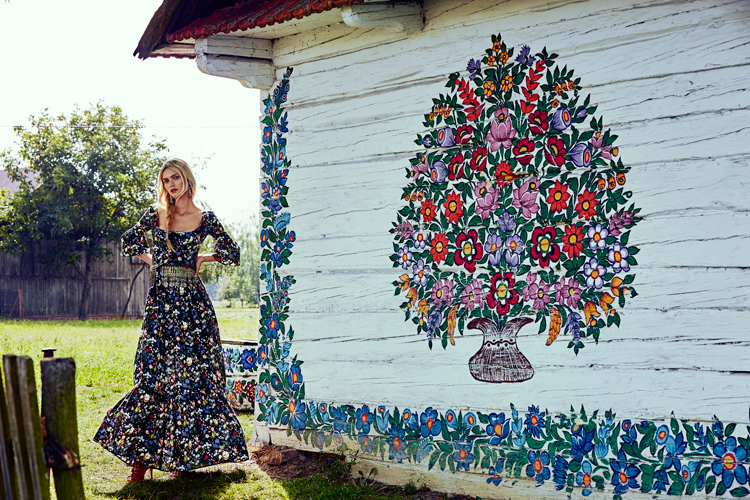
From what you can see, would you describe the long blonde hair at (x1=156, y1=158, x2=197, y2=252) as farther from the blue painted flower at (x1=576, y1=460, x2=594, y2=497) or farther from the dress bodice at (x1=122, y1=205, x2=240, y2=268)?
the blue painted flower at (x1=576, y1=460, x2=594, y2=497)

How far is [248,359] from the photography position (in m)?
7.25

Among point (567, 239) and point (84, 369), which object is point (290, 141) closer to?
point (567, 239)

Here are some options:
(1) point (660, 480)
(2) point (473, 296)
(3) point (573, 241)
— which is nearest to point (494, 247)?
(2) point (473, 296)

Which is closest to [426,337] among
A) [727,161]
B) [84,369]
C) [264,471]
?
[264,471]

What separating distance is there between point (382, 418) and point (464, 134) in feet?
6.60

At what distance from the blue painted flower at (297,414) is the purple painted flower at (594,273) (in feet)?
7.65

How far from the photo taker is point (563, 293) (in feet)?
13.9

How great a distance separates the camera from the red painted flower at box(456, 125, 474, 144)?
459 cm

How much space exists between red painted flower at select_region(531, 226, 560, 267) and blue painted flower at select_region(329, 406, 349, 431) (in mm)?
1805

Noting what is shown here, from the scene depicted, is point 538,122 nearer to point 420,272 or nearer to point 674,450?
point 420,272

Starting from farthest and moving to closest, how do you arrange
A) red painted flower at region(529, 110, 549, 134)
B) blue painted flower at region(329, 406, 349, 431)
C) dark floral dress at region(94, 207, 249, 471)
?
blue painted flower at region(329, 406, 349, 431) → dark floral dress at region(94, 207, 249, 471) → red painted flower at region(529, 110, 549, 134)

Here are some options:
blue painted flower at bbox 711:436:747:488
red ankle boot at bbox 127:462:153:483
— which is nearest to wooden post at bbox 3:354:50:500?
red ankle boot at bbox 127:462:153:483

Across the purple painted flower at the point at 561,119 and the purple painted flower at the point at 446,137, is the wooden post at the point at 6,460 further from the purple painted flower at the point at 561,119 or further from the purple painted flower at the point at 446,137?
the purple painted flower at the point at 561,119

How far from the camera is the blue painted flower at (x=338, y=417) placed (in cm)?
505
